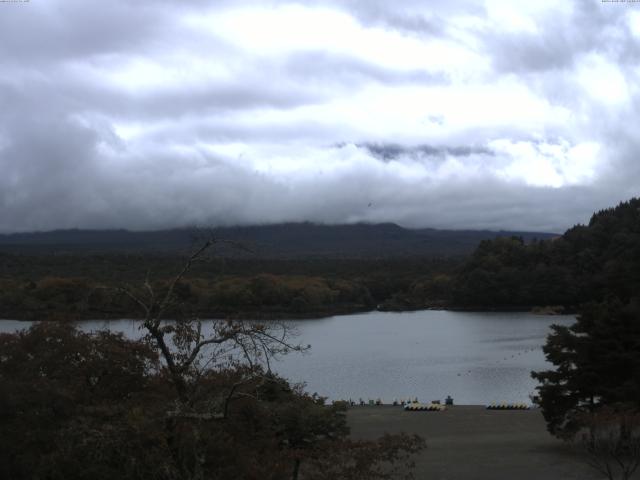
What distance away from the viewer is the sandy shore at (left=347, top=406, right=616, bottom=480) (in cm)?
2078

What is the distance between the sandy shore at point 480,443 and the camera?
2078cm

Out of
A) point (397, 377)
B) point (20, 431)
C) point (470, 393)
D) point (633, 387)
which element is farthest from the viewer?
point (397, 377)

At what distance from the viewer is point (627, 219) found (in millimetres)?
107312

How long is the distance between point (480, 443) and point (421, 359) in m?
30.4

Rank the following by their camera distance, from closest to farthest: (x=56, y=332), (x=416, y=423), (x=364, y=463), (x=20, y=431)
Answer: (x=364, y=463) < (x=20, y=431) < (x=56, y=332) < (x=416, y=423)

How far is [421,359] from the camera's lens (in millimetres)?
55594

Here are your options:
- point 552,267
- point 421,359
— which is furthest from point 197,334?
point 552,267

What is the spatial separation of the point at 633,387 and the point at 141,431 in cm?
1599

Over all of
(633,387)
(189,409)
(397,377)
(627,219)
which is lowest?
(397,377)

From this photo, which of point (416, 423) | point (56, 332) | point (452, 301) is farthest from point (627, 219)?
point (56, 332)

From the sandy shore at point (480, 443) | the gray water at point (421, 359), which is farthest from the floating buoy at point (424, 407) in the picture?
the gray water at point (421, 359)

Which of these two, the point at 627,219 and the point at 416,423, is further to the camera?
the point at 627,219

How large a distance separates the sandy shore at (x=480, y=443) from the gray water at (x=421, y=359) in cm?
633

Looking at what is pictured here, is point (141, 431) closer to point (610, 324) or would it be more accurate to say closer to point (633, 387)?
point (633, 387)
